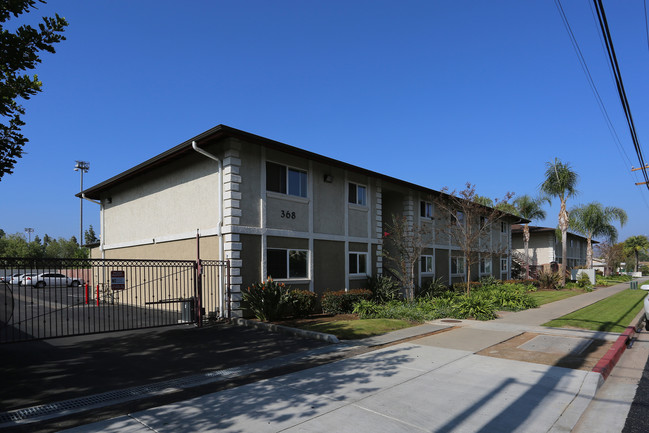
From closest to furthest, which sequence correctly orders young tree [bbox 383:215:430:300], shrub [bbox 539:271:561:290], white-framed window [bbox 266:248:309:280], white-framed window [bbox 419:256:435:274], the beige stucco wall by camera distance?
1. the beige stucco wall
2. white-framed window [bbox 266:248:309:280]
3. young tree [bbox 383:215:430:300]
4. white-framed window [bbox 419:256:435:274]
5. shrub [bbox 539:271:561:290]

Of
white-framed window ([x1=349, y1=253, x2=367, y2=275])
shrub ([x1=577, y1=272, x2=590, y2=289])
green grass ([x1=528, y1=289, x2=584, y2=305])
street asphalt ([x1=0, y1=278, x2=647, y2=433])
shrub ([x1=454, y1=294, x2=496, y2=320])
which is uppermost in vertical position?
white-framed window ([x1=349, y1=253, x2=367, y2=275])

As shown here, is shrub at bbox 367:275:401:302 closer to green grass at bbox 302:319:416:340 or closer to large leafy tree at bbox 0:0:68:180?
green grass at bbox 302:319:416:340

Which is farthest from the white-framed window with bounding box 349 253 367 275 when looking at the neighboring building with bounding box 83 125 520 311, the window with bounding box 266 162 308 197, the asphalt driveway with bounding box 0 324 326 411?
the asphalt driveway with bounding box 0 324 326 411

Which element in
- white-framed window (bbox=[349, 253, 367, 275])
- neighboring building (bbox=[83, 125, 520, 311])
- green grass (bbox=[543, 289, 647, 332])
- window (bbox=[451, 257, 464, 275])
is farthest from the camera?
window (bbox=[451, 257, 464, 275])

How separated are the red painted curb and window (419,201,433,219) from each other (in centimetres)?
1322

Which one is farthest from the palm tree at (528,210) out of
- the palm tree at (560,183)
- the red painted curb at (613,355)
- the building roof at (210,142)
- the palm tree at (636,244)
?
the palm tree at (636,244)

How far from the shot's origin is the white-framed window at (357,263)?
60.8ft

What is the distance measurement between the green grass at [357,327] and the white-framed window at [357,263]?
5.33m

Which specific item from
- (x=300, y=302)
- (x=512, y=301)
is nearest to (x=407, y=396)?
(x=300, y=302)

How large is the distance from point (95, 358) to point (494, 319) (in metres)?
12.3

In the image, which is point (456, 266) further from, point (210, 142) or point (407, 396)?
point (407, 396)

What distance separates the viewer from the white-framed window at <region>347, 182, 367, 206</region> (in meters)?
18.9

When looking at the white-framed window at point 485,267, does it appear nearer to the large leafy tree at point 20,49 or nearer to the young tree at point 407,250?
the young tree at point 407,250

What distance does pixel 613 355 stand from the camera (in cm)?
847
